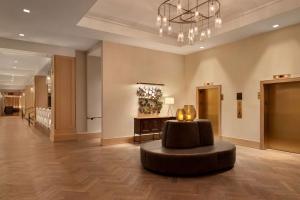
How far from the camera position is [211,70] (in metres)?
8.13

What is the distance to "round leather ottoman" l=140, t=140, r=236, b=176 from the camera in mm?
4020

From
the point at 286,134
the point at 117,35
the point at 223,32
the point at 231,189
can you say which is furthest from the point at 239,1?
the point at 231,189

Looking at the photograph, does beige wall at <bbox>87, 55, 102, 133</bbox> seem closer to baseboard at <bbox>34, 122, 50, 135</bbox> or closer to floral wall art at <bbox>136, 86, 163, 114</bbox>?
floral wall art at <bbox>136, 86, 163, 114</bbox>

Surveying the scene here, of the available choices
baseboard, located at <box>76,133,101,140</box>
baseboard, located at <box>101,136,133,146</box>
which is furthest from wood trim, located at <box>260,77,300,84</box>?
baseboard, located at <box>76,133,101,140</box>

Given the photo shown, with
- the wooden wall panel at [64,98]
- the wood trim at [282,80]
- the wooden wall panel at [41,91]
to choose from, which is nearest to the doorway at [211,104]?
the wood trim at [282,80]

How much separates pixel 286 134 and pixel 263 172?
98.0 inches

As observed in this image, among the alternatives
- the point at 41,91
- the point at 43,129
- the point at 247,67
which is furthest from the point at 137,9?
the point at 41,91

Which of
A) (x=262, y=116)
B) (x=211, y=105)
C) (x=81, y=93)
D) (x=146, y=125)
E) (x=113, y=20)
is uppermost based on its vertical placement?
(x=113, y=20)

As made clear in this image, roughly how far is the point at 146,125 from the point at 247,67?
374 centimetres

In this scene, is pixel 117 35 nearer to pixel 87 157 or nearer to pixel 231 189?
pixel 87 157

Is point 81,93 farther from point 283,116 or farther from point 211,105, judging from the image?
point 283,116

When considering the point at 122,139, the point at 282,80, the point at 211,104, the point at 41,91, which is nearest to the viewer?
the point at 282,80

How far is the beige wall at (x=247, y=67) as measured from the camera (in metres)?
5.98

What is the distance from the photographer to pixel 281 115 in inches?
248
